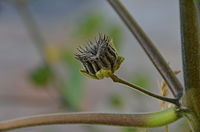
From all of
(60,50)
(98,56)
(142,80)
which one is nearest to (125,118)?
(98,56)

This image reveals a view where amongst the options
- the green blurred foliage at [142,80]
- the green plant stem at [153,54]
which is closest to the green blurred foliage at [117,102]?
the green blurred foliage at [142,80]

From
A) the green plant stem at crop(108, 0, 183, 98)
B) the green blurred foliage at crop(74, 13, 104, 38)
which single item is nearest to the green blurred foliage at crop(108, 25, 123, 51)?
the green blurred foliage at crop(74, 13, 104, 38)

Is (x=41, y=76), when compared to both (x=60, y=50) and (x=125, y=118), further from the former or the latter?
(x=125, y=118)

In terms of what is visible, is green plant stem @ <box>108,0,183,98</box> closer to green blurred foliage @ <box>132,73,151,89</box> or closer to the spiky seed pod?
the spiky seed pod

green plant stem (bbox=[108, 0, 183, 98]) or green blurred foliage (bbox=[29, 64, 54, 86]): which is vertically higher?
green plant stem (bbox=[108, 0, 183, 98])

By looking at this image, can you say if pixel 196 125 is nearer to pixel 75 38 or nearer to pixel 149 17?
pixel 75 38
